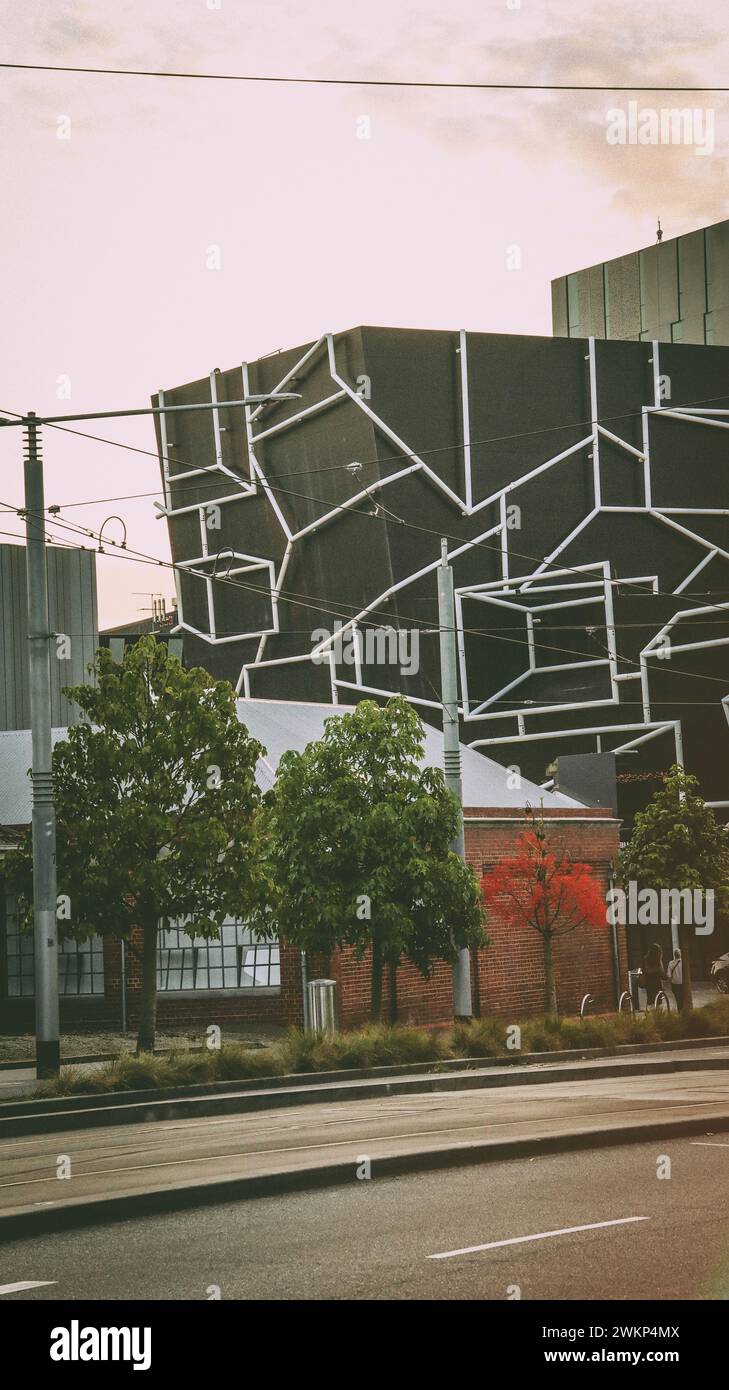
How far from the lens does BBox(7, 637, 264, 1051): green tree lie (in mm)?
22172

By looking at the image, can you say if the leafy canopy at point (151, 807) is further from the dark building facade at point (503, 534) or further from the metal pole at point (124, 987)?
the dark building facade at point (503, 534)

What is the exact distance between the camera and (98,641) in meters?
43.4

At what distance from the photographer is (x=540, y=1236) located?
8.84 m

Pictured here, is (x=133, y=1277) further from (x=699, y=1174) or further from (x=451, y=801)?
(x=451, y=801)

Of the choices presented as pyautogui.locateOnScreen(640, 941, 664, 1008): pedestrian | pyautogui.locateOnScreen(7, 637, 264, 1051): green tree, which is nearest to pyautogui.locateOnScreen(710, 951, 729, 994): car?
pyautogui.locateOnScreen(640, 941, 664, 1008): pedestrian

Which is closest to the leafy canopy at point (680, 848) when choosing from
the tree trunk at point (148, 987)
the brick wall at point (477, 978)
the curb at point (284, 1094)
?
the brick wall at point (477, 978)

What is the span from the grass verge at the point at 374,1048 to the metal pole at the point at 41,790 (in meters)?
0.63

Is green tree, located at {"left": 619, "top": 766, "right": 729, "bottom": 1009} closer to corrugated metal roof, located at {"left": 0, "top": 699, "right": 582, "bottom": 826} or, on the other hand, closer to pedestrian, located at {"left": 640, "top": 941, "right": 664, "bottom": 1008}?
pedestrian, located at {"left": 640, "top": 941, "right": 664, "bottom": 1008}

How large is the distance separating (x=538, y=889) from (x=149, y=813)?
11.6m

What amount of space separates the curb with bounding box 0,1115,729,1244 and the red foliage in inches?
676

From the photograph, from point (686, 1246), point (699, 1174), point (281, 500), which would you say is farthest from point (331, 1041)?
point (281, 500)

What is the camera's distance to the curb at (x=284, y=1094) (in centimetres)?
1738

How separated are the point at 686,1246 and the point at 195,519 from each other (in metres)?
58.2

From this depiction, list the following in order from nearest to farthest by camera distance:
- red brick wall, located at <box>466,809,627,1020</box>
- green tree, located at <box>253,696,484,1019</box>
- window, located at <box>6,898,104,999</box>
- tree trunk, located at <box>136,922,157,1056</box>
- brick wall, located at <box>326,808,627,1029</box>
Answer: tree trunk, located at <box>136,922,157,1056</box>, green tree, located at <box>253,696,484,1019</box>, window, located at <box>6,898,104,999</box>, brick wall, located at <box>326,808,627,1029</box>, red brick wall, located at <box>466,809,627,1020</box>
